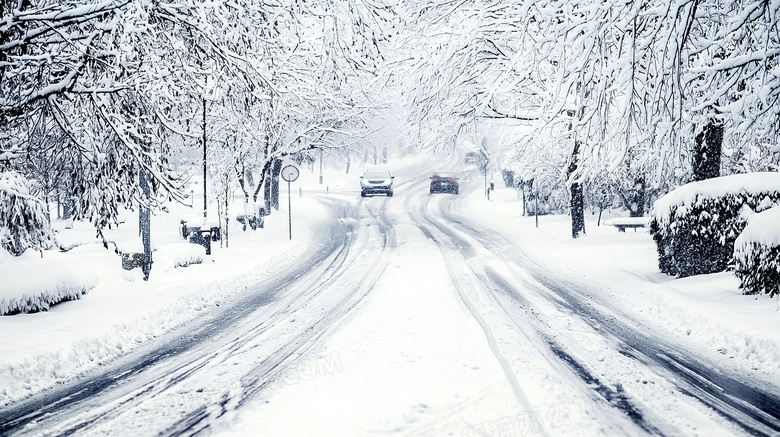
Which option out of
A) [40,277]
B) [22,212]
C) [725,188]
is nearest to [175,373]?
[40,277]

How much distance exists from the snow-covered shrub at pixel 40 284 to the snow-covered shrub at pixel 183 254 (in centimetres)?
371

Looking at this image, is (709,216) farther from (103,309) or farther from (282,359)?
→ (103,309)

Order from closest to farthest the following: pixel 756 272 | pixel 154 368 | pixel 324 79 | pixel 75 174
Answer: pixel 154 368 < pixel 75 174 < pixel 756 272 < pixel 324 79

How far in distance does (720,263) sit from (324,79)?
7.51 metres

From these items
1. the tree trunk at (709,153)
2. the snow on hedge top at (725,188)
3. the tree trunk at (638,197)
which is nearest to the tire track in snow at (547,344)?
the snow on hedge top at (725,188)

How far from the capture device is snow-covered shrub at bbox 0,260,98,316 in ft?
20.3

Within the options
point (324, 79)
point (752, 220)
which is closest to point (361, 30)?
point (324, 79)

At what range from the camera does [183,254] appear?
37.1 feet

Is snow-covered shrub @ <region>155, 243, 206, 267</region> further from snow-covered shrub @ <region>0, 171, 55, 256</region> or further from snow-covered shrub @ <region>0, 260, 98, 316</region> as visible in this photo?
snow-covered shrub @ <region>0, 171, 55, 256</region>

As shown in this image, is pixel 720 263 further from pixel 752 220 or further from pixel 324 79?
pixel 324 79

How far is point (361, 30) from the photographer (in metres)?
6.45

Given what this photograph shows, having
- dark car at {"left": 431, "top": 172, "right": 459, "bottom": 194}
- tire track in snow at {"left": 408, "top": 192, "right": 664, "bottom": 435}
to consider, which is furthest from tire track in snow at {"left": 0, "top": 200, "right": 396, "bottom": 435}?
dark car at {"left": 431, "top": 172, "right": 459, "bottom": 194}

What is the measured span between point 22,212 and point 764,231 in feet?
33.3

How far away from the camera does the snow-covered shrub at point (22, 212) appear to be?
20.1 feet
